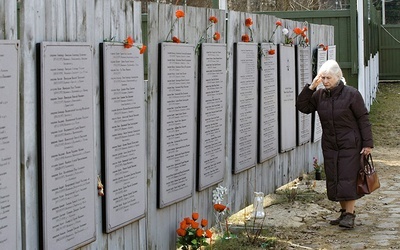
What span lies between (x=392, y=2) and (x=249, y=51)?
141ft

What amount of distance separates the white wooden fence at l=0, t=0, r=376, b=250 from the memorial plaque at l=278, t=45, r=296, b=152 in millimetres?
239

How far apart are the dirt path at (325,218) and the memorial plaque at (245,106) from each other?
681 mm

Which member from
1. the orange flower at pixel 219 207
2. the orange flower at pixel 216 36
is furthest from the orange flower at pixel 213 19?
the orange flower at pixel 219 207

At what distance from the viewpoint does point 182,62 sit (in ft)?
22.7

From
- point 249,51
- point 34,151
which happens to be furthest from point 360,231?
point 34,151

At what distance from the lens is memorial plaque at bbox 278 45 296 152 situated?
10258 mm

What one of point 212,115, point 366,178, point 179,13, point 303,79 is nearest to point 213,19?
point 212,115

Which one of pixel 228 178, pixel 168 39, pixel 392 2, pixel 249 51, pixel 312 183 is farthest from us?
pixel 392 2

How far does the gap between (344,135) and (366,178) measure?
0.48 metres

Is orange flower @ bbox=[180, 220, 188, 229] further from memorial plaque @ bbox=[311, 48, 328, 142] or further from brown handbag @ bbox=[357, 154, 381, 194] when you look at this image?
memorial plaque @ bbox=[311, 48, 328, 142]

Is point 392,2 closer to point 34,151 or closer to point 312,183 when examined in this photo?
point 312,183

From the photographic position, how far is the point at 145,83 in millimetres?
6418

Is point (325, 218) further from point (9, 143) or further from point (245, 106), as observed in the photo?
point (9, 143)

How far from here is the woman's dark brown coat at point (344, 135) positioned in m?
8.47
